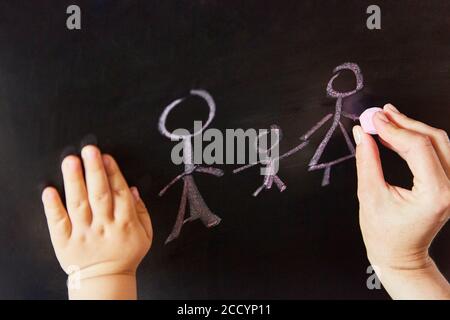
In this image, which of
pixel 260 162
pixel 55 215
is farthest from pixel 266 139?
pixel 55 215

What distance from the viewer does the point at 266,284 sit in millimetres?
781

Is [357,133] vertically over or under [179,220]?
over

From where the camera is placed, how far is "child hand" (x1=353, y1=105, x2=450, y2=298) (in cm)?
65

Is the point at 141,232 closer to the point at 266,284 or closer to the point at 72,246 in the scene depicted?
the point at 72,246

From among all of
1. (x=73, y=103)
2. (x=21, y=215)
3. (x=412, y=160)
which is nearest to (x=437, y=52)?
(x=412, y=160)

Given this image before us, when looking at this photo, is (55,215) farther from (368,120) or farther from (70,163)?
(368,120)

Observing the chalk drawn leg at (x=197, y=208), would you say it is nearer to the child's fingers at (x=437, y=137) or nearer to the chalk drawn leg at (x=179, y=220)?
the chalk drawn leg at (x=179, y=220)

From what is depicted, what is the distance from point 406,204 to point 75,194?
1.68 ft

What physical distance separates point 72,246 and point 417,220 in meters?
0.53

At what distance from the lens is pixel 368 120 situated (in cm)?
74

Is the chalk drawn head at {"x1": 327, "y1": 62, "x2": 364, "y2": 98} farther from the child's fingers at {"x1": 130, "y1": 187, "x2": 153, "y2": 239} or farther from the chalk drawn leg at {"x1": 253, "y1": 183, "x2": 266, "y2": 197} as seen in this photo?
the child's fingers at {"x1": 130, "y1": 187, "x2": 153, "y2": 239}

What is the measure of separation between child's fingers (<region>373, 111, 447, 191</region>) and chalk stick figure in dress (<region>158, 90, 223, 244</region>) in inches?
11.3

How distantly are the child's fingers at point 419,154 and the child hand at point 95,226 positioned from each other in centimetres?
43

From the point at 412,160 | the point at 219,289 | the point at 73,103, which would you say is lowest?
the point at 219,289
